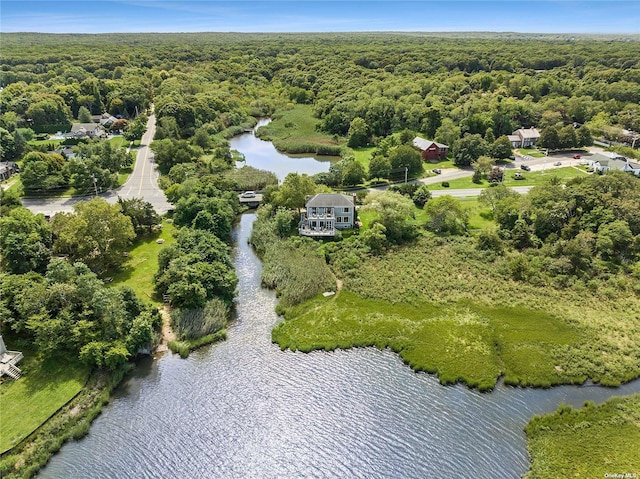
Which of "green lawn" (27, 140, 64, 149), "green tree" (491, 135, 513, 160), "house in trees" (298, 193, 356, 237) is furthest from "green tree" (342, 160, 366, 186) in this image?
"green lawn" (27, 140, 64, 149)

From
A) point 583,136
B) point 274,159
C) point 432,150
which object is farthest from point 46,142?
point 583,136

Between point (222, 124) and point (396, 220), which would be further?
point (222, 124)

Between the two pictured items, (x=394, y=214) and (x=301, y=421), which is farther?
(x=394, y=214)

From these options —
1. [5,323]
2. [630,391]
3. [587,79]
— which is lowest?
[630,391]

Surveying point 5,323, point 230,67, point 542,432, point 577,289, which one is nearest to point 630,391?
point 542,432

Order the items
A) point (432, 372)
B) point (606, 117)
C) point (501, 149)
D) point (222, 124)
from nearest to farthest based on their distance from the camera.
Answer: point (432, 372) → point (501, 149) → point (606, 117) → point (222, 124)

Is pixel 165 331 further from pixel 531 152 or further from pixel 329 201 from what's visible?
pixel 531 152

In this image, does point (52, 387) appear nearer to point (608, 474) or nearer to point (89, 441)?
point (89, 441)
